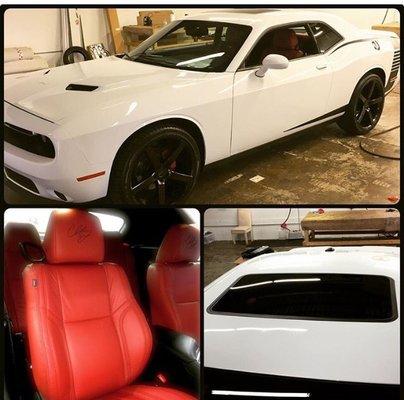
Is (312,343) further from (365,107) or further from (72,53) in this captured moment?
(72,53)

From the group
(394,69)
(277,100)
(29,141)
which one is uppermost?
(394,69)

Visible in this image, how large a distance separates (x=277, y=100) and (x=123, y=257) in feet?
2.98

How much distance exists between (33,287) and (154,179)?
0.50 m

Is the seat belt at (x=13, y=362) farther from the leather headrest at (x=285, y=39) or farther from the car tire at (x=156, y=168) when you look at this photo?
the leather headrest at (x=285, y=39)

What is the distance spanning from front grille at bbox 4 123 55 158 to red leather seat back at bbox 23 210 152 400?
Answer: 0.67 feet

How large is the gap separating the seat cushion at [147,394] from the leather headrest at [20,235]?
1.89 feet

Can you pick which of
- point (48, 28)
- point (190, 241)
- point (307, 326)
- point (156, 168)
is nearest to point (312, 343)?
point (307, 326)

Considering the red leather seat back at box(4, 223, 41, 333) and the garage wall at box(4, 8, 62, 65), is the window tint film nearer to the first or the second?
the red leather seat back at box(4, 223, 41, 333)

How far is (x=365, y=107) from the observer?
1713 mm

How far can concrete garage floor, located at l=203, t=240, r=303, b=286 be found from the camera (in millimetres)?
1623

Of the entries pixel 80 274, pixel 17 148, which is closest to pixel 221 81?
pixel 17 148

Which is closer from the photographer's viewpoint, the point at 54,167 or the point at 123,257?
the point at 54,167

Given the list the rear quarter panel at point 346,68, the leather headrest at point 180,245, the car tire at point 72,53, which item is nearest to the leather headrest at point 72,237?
the leather headrest at point 180,245

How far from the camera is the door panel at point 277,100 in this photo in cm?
164
